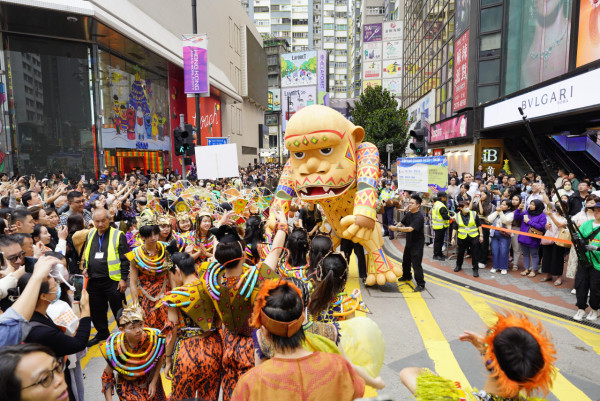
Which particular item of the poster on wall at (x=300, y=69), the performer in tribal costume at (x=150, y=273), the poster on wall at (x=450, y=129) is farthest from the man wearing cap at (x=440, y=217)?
the poster on wall at (x=300, y=69)

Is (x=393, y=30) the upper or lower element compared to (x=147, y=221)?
upper

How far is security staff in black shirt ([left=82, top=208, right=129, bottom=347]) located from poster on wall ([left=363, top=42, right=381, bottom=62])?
4677cm

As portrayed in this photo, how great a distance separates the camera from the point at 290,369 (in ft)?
5.73

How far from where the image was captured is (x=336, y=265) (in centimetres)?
298

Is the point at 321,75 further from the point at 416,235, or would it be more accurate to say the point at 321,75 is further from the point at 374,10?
the point at 416,235

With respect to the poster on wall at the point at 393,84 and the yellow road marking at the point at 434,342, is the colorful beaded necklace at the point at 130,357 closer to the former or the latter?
the yellow road marking at the point at 434,342

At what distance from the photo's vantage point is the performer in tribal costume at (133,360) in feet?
9.77

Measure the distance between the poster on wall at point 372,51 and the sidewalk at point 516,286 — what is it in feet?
139

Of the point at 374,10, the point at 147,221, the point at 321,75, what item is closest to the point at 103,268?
the point at 147,221

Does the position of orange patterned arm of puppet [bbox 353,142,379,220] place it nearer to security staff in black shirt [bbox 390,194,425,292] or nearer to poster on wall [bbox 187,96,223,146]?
security staff in black shirt [bbox 390,194,425,292]

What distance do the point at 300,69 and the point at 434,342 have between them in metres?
49.0

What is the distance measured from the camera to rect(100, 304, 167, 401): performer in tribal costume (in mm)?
2977

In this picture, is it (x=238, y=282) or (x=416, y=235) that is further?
(x=416, y=235)

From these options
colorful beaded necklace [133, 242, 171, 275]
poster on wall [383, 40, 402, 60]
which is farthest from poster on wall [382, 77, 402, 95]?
colorful beaded necklace [133, 242, 171, 275]
